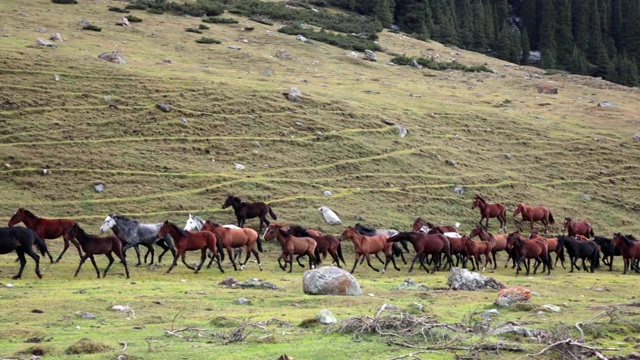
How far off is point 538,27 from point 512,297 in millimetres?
111369

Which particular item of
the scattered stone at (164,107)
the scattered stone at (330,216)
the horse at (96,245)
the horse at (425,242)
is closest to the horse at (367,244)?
the horse at (425,242)

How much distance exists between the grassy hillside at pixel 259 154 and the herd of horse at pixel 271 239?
0.92 m

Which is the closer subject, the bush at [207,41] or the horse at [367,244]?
the horse at [367,244]

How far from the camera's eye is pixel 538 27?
124 metres

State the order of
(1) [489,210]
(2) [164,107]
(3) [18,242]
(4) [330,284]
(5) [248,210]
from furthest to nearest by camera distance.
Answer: (2) [164,107], (1) [489,210], (5) [248,210], (3) [18,242], (4) [330,284]

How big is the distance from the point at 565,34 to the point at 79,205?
97.7 meters

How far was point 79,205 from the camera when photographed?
33.4m

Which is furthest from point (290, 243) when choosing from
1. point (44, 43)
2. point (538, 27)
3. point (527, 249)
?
point (538, 27)

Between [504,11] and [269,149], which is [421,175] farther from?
[504,11]

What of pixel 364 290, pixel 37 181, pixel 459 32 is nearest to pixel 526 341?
pixel 364 290

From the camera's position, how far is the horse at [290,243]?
2736 cm

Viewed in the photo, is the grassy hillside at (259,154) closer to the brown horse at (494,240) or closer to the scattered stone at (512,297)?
the scattered stone at (512,297)

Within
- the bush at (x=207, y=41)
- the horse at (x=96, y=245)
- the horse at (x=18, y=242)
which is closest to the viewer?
the horse at (x=18, y=242)

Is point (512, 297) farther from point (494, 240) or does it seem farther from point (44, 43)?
point (44, 43)
